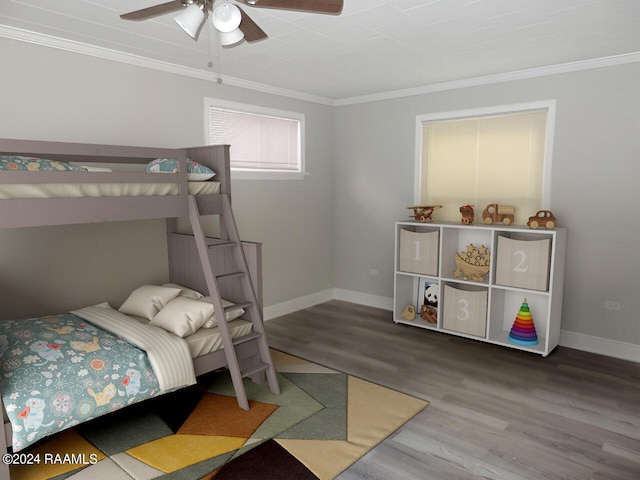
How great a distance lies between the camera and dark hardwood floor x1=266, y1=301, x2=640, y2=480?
2.31 metres

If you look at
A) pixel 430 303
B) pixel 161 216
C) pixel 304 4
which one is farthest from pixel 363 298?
pixel 304 4

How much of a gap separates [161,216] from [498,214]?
9.40ft

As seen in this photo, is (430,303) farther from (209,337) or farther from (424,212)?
(209,337)

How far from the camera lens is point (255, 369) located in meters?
2.97

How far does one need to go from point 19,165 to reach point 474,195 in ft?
12.0

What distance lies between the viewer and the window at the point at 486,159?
392 centimetres

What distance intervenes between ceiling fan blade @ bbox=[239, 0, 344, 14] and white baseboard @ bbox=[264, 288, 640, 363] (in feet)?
10.9

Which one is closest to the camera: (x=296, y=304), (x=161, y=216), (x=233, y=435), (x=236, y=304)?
(x=233, y=435)

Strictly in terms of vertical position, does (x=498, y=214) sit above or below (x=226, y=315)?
above

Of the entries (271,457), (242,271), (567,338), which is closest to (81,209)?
(242,271)

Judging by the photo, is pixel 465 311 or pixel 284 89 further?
pixel 284 89

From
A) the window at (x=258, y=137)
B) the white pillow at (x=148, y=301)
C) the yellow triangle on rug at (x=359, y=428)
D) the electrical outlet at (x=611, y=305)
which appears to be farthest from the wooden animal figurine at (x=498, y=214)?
Answer: the white pillow at (x=148, y=301)

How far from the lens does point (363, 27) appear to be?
9.00 feet

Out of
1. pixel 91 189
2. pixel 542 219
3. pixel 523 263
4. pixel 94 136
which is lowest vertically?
pixel 523 263
